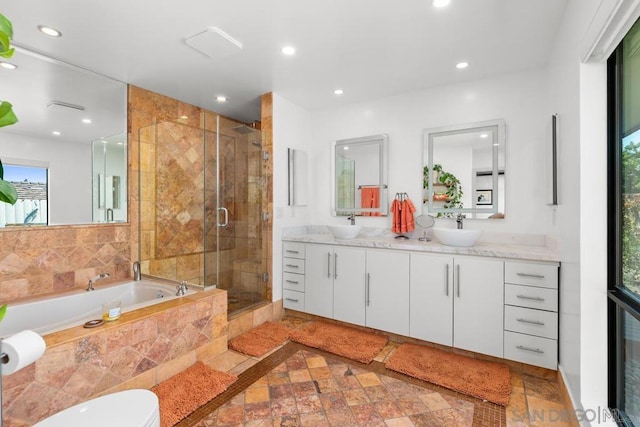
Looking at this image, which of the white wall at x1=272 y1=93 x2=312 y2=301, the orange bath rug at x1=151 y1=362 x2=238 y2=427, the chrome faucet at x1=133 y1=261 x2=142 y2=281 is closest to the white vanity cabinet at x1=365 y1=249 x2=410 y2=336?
the white wall at x1=272 y1=93 x2=312 y2=301

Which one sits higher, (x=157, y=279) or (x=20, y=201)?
(x=20, y=201)

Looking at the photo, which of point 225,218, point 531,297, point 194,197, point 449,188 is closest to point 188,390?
point 225,218

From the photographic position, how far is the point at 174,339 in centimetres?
222

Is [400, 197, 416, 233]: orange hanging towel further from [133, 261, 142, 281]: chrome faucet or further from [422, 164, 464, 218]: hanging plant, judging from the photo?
[133, 261, 142, 281]: chrome faucet

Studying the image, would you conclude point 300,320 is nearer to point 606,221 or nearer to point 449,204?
point 449,204

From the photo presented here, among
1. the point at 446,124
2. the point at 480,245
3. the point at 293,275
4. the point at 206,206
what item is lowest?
the point at 293,275

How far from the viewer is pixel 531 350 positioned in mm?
2170

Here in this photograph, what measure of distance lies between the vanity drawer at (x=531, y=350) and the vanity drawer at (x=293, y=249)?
199cm

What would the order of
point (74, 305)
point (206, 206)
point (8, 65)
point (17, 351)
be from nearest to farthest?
1. point (17, 351)
2. point (8, 65)
3. point (74, 305)
4. point (206, 206)

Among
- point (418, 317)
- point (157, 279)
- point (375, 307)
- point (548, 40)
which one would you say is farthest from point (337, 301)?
point (548, 40)

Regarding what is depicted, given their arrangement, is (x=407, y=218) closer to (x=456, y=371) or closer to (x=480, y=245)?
(x=480, y=245)

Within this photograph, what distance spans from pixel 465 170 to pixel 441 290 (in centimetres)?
124

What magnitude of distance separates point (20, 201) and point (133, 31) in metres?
1.60

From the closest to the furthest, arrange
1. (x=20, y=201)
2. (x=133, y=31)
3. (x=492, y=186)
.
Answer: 1. (x=133, y=31)
2. (x=20, y=201)
3. (x=492, y=186)
